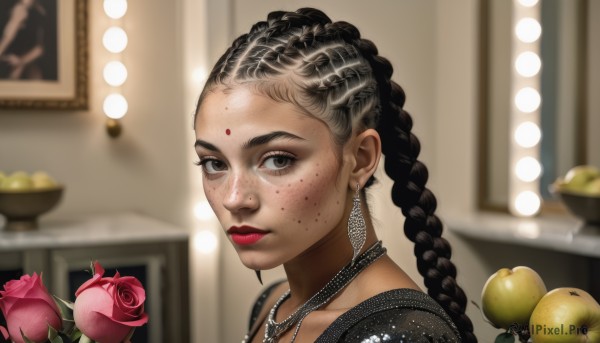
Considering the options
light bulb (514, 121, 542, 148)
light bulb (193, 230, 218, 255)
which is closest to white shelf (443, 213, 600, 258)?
light bulb (514, 121, 542, 148)

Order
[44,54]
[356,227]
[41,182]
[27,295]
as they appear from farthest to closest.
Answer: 1. [44,54]
2. [41,182]
3. [356,227]
4. [27,295]

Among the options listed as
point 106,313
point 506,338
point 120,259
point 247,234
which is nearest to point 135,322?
point 106,313

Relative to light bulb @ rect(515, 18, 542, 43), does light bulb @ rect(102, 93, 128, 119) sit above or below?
below

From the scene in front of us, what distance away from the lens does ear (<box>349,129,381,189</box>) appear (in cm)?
81

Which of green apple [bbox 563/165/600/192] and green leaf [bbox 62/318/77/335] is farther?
green apple [bbox 563/165/600/192]

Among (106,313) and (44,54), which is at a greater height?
(44,54)

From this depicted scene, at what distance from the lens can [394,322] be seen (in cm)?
74

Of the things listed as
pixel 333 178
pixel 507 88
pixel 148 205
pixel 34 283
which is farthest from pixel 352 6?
pixel 34 283

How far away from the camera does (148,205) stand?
266 cm

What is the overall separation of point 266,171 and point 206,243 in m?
1.89

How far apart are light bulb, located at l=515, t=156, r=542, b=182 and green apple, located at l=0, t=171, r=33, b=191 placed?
5.14 ft

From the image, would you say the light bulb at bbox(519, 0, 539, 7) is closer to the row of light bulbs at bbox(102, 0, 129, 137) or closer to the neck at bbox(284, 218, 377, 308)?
the row of light bulbs at bbox(102, 0, 129, 137)

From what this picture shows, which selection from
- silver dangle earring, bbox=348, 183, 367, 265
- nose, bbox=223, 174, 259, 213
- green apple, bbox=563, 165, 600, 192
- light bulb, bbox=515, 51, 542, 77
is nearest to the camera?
nose, bbox=223, 174, 259, 213

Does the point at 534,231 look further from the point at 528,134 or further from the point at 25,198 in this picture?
the point at 25,198
